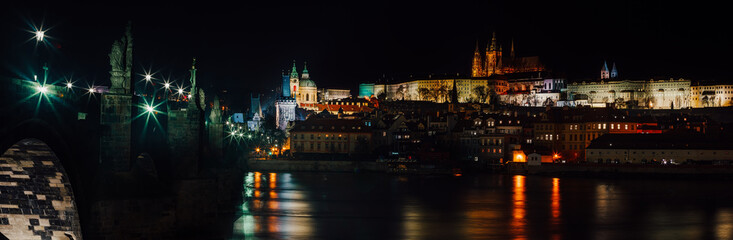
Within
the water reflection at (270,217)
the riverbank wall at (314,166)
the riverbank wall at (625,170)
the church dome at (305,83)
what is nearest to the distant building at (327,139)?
the riverbank wall at (314,166)

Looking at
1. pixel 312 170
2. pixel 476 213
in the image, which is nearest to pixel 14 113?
pixel 476 213

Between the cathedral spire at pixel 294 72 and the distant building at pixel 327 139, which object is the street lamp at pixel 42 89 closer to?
the distant building at pixel 327 139

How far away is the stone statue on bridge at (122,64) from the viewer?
18109mm

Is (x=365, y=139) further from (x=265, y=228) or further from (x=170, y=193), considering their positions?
(x=170, y=193)

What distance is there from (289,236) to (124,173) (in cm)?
1334

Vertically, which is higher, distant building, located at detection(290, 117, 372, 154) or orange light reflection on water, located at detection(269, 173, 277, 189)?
distant building, located at detection(290, 117, 372, 154)

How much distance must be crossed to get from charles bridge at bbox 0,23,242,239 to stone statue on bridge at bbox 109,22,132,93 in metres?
0.02

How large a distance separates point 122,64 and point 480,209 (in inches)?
1152

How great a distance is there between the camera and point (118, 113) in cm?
1861

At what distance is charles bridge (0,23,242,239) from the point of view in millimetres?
15008

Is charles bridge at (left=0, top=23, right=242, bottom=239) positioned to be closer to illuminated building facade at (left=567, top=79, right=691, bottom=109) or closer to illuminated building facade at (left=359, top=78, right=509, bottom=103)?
illuminated building facade at (left=567, top=79, right=691, bottom=109)

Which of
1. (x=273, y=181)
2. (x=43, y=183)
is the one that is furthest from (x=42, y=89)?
(x=273, y=181)

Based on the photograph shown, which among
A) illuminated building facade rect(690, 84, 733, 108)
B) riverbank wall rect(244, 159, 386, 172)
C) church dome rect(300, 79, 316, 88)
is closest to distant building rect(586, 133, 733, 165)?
riverbank wall rect(244, 159, 386, 172)

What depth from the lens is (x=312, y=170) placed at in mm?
81000
